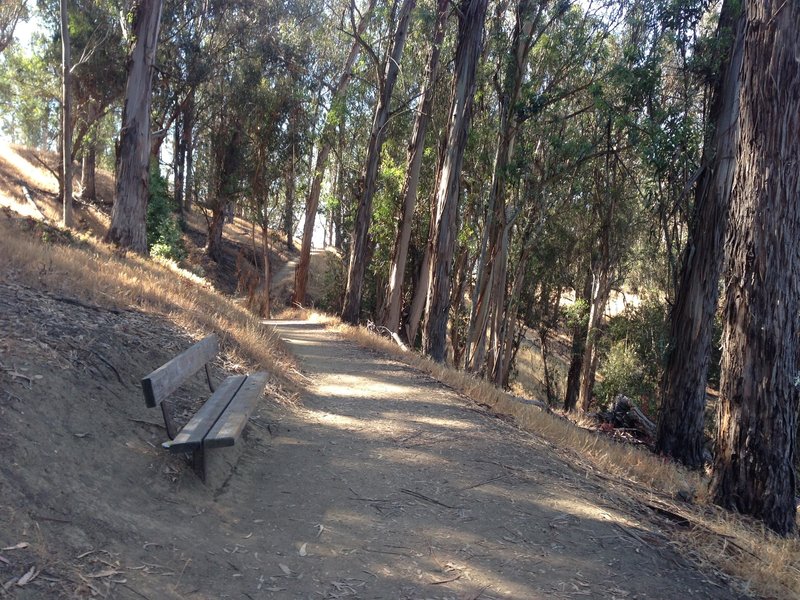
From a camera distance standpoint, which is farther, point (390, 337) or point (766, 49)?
point (390, 337)

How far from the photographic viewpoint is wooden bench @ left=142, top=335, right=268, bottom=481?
14.5 ft

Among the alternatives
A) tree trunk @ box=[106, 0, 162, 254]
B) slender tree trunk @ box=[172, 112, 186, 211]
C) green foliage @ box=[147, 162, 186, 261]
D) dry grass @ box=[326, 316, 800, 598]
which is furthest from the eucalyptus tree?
dry grass @ box=[326, 316, 800, 598]

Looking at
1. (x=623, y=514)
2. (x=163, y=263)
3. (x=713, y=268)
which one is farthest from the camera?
(x=163, y=263)

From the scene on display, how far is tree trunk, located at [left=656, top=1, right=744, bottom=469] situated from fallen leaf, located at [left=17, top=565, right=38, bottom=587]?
1040cm

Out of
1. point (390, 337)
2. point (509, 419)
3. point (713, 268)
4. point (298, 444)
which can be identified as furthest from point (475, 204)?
point (298, 444)

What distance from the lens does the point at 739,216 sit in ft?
23.4

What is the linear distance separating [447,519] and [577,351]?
24.6 metres

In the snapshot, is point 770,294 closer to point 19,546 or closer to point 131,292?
point 19,546

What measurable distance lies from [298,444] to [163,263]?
33.3ft

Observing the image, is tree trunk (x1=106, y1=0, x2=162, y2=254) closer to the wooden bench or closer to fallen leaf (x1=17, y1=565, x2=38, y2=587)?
the wooden bench

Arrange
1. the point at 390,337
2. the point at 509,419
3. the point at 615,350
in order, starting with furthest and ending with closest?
the point at 615,350
the point at 390,337
the point at 509,419

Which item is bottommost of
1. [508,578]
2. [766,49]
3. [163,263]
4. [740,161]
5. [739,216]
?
[508,578]

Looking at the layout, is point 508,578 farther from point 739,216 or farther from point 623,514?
point 739,216

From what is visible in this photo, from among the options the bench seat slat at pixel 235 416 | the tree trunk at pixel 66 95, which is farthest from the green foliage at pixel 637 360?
the bench seat slat at pixel 235 416
